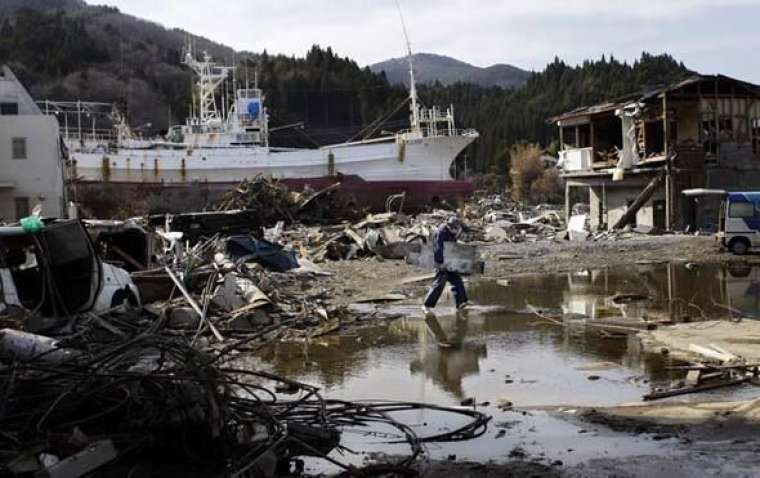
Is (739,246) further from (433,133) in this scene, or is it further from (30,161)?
(433,133)

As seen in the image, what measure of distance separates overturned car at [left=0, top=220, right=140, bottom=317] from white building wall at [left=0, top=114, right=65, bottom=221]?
Result: 2789 cm

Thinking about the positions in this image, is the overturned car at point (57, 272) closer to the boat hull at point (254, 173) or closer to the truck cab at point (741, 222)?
the truck cab at point (741, 222)

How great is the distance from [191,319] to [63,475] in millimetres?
7850

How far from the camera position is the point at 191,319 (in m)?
12.7

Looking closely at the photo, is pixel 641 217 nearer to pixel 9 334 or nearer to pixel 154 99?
pixel 9 334

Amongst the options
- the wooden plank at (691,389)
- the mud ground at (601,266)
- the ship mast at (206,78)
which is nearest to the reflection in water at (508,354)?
the wooden plank at (691,389)

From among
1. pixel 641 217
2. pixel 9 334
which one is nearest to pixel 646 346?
pixel 9 334

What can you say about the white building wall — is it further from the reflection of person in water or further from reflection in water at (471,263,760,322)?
the reflection of person in water

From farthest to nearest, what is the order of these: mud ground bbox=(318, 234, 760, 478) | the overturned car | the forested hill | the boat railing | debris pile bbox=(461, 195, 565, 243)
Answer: the forested hill < the boat railing < debris pile bbox=(461, 195, 565, 243) < the overturned car < mud ground bbox=(318, 234, 760, 478)

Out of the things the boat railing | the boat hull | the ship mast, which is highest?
the ship mast

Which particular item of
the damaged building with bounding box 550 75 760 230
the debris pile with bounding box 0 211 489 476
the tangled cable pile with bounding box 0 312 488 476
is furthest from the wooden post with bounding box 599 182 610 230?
the tangled cable pile with bounding box 0 312 488 476

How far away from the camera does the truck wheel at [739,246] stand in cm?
2433

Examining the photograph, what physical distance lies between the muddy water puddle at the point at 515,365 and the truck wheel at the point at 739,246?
7885 millimetres

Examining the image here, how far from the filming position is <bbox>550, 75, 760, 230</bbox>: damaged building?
3266cm
